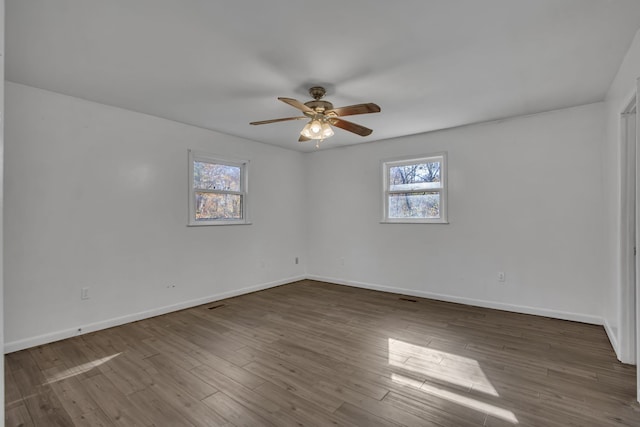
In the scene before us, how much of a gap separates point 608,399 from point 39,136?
5.00m

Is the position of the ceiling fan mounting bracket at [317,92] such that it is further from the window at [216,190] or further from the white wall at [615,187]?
the white wall at [615,187]

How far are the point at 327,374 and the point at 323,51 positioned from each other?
95.2 inches

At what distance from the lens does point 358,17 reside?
1.96 metres

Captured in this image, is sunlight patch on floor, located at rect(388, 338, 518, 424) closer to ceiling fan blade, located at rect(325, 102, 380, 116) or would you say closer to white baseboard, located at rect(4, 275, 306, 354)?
ceiling fan blade, located at rect(325, 102, 380, 116)

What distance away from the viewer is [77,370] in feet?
8.27

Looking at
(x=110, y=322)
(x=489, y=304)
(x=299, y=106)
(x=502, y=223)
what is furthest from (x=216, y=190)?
(x=489, y=304)

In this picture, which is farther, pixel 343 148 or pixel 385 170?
pixel 343 148

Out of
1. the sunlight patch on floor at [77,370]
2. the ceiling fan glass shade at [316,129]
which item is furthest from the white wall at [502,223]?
the sunlight patch on floor at [77,370]

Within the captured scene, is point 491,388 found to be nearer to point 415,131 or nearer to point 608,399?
point 608,399

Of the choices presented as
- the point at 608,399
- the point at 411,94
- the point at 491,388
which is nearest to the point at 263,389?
the point at 491,388

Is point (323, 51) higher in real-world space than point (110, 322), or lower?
higher

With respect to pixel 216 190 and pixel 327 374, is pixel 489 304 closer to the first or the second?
pixel 327 374

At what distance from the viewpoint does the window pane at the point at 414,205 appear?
4.62 meters

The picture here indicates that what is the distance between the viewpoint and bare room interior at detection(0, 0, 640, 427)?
2025 millimetres
